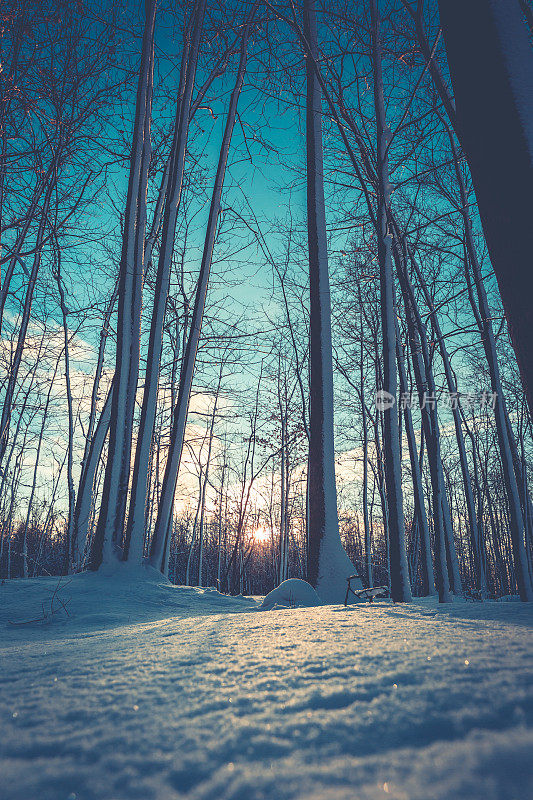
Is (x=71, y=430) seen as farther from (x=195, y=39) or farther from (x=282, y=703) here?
(x=282, y=703)

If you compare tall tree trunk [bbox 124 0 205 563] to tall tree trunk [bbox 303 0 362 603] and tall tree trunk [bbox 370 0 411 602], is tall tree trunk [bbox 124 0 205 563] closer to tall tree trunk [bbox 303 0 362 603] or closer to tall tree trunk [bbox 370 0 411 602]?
tall tree trunk [bbox 303 0 362 603]

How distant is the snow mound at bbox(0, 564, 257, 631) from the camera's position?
280 centimetres

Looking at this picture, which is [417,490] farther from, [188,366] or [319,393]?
[188,366]

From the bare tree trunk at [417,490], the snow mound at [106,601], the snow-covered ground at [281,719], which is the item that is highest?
the bare tree trunk at [417,490]

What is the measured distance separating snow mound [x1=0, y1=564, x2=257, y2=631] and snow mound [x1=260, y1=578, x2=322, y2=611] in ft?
0.78

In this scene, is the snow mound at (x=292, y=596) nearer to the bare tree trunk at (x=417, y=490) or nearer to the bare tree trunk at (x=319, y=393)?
the bare tree trunk at (x=319, y=393)

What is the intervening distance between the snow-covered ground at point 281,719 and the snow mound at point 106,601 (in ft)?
5.78

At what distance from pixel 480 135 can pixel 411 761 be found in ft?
6.84

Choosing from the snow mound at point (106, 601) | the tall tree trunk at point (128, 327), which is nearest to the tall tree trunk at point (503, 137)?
the snow mound at point (106, 601)

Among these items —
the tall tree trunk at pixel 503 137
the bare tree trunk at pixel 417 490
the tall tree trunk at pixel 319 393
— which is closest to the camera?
the tall tree trunk at pixel 503 137

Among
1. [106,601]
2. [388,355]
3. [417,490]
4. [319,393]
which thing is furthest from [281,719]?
[417,490]

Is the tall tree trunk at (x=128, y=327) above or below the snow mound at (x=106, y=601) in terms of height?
above

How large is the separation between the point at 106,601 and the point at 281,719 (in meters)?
3.39

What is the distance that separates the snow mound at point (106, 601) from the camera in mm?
2805
